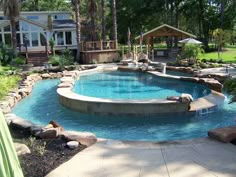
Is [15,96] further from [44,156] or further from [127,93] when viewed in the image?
[44,156]

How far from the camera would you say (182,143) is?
5770mm

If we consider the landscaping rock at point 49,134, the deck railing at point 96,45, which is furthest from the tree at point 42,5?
the landscaping rock at point 49,134

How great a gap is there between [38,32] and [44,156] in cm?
2707

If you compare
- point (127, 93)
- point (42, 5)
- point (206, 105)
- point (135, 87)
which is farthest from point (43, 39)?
point (206, 105)

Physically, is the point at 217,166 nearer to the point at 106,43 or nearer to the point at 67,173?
the point at 67,173

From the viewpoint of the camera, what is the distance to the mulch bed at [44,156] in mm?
4527

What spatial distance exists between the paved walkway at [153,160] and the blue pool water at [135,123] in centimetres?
195

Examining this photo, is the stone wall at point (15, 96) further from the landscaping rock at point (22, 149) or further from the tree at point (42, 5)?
the tree at point (42, 5)

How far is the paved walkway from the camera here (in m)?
4.48

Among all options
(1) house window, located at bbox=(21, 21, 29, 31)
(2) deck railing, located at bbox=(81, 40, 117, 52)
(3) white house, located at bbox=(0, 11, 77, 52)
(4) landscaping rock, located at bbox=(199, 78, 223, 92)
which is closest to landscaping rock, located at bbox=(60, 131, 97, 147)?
(4) landscaping rock, located at bbox=(199, 78, 223, 92)

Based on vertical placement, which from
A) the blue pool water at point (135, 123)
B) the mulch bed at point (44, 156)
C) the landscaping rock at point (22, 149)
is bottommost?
the blue pool water at point (135, 123)

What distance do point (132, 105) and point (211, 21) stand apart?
32527 millimetres

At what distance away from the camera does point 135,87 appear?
14617 mm

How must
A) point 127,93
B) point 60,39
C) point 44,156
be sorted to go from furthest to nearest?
point 60,39, point 127,93, point 44,156
